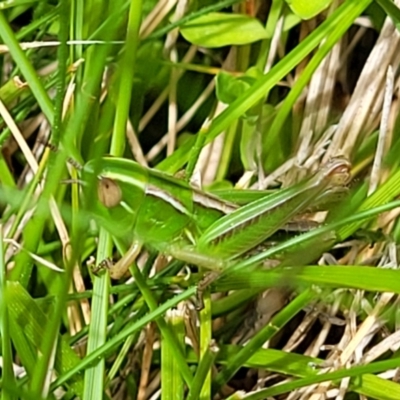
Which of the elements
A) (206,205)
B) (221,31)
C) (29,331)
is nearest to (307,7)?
(221,31)

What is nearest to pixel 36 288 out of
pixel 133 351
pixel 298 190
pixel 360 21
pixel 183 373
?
pixel 133 351

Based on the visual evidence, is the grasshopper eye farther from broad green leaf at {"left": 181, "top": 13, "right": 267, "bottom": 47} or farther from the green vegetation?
broad green leaf at {"left": 181, "top": 13, "right": 267, "bottom": 47}

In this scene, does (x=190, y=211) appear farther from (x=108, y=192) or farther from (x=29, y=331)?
(x=29, y=331)

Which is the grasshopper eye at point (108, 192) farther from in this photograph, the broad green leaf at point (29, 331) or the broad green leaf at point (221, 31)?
the broad green leaf at point (221, 31)

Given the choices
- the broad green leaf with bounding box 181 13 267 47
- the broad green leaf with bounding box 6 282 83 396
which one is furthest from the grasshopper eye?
the broad green leaf with bounding box 181 13 267 47

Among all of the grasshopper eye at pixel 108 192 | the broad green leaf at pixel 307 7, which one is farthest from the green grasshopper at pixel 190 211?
the broad green leaf at pixel 307 7

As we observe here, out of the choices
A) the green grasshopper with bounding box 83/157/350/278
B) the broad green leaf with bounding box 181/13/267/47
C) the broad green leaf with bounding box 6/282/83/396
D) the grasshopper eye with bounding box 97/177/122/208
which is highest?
the broad green leaf with bounding box 181/13/267/47

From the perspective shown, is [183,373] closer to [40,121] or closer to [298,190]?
[298,190]
